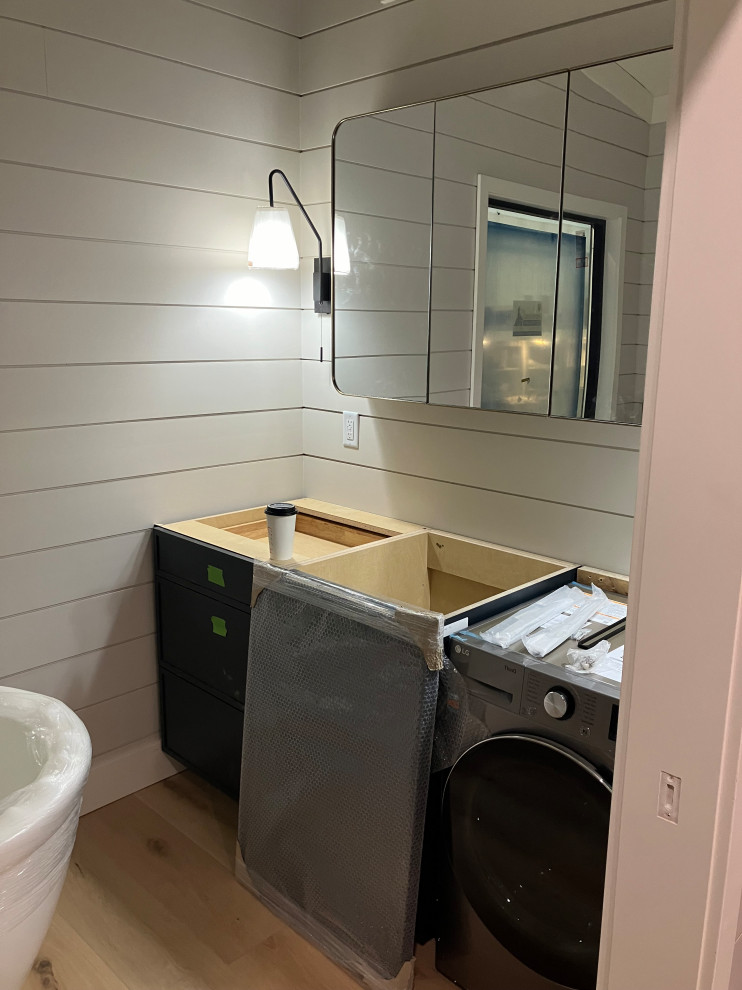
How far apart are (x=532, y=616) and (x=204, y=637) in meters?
1.01

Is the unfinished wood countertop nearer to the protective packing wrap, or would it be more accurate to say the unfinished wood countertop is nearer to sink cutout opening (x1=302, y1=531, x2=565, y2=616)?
sink cutout opening (x1=302, y1=531, x2=565, y2=616)

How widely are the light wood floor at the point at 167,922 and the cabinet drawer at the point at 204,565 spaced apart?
2.42ft

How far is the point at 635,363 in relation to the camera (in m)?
1.80

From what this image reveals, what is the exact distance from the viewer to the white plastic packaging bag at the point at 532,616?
5.85ft

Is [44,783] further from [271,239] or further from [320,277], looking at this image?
[320,277]

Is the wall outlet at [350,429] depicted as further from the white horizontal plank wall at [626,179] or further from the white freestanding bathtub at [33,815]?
the white freestanding bathtub at [33,815]

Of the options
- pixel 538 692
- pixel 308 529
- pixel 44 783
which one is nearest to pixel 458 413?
pixel 308 529

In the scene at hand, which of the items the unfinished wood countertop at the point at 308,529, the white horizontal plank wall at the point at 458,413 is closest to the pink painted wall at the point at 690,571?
the white horizontal plank wall at the point at 458,413

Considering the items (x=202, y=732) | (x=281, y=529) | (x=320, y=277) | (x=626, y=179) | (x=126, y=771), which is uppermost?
(x=626, y=179)

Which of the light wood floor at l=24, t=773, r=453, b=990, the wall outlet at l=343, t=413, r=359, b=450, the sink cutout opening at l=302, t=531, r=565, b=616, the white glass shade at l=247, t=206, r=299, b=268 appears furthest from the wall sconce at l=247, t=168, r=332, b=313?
the light wood floor at l=24, t=773, r=453, b=990

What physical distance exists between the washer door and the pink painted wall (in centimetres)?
48

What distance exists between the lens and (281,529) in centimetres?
217

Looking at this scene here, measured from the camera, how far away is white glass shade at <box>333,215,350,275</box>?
2477 mm

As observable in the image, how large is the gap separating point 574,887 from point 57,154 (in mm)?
2129
